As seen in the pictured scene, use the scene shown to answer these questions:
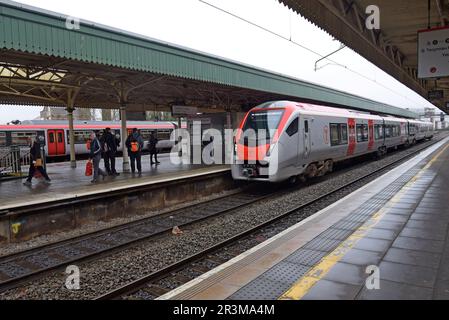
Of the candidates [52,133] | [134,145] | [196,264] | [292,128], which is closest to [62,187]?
[134,145]

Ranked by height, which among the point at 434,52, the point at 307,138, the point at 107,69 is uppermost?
the point at 107,69

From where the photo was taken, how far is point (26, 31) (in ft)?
23.4

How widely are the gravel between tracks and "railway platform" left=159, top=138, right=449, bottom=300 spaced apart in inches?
64.5

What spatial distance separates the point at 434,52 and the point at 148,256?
826 centimetres

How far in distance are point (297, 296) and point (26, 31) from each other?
7173mm

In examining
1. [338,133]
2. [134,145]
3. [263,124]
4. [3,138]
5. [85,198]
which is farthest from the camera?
[3,138]

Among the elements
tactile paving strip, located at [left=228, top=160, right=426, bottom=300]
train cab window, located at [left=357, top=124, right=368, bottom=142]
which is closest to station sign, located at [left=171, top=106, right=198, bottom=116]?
train cab window, located at [left=357, top=124, right=368, bottom=142]

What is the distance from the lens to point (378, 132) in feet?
67.7

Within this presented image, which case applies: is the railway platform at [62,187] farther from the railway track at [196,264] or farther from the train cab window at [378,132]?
the train cab window at [378,132]

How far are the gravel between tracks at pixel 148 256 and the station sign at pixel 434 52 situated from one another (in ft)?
14.1

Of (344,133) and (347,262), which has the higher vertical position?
(344,133)

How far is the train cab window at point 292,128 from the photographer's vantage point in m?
11.2

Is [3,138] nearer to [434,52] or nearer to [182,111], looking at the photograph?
[182,111]

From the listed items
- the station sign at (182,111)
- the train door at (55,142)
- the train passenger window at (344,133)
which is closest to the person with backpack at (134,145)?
the station sign at (182,111)
